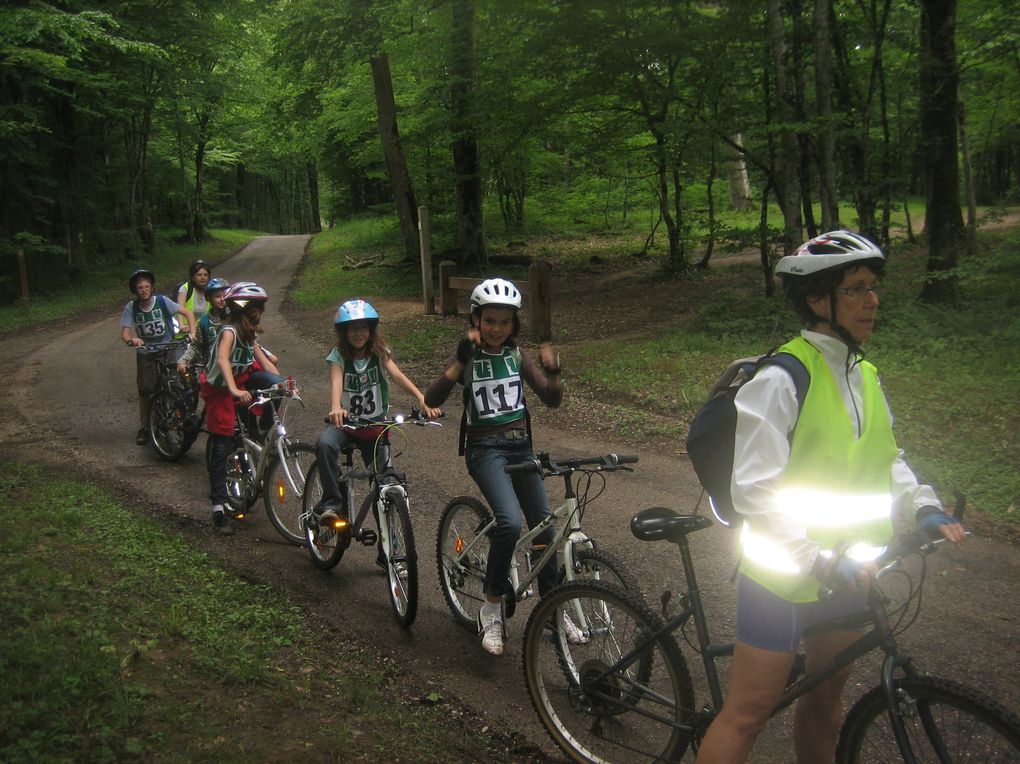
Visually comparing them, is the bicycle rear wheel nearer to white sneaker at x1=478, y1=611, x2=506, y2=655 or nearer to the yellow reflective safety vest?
white sneaker at x1=478, y1=611, x2=506, y2=655

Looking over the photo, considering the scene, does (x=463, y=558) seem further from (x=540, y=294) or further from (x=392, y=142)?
(x=392, y=142)

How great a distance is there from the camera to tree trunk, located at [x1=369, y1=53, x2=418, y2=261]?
20.7 meters

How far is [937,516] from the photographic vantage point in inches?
98.5

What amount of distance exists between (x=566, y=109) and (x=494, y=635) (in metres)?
13.9

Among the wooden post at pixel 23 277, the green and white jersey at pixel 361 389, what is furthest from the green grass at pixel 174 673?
the wooden post at pixel 23 277

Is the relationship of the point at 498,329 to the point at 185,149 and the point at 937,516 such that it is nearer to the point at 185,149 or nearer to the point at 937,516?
the point at 937,516

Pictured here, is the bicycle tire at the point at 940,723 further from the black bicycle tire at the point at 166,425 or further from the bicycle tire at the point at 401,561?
the black bicycle tire at the point at 166,425

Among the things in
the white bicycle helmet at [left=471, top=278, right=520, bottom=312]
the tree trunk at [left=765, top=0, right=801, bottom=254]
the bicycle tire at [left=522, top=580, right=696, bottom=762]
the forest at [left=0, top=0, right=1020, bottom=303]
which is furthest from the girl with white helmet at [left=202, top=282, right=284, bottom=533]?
the tree trunk at [left=765, top=0, right=801, bottom=254]

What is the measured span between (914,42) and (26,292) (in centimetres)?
2289

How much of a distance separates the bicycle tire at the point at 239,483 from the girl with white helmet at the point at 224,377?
0.40 feet

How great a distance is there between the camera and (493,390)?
444cm

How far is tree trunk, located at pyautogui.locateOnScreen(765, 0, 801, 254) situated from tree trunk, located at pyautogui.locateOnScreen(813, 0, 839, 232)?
419 millimetres

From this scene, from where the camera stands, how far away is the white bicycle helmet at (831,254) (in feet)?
8.39

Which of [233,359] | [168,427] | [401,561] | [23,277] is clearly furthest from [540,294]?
[23,277]
